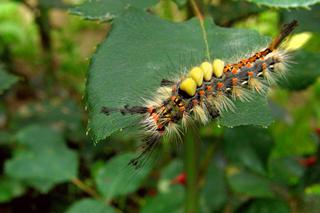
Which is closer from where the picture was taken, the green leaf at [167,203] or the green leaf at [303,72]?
the green leaf at [303,72]

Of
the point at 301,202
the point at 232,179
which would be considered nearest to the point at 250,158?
the point at 232,179

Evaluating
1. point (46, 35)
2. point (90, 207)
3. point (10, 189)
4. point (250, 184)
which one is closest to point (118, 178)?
point (90, 207)

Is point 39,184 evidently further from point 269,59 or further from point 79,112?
point 269,59

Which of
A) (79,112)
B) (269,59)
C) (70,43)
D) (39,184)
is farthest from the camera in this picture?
(70,43)

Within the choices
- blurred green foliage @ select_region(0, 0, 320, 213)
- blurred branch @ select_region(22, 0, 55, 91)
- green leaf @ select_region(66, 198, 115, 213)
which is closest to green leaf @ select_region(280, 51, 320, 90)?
blurred green foliage @ select_region(0, 0, 320, 213)

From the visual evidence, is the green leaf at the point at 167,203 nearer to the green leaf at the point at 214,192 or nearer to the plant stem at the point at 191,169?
the green leaf at the point at 214,192

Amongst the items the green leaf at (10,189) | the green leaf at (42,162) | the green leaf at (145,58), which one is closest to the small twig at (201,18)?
the green leaf at (145,58)
